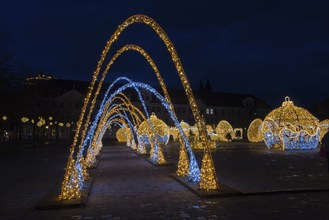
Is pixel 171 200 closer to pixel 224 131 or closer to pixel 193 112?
pixel 193 112

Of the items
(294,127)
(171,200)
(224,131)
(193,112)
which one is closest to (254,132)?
(224,131)

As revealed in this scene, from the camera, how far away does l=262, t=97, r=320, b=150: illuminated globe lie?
32.3 meters

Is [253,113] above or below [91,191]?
above

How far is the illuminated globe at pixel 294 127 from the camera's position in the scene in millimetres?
32344

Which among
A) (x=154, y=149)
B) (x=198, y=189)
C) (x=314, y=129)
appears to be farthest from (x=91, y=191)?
(x=314, y=129)

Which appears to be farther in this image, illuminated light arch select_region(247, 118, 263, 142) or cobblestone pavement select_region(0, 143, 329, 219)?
illuminated light arch select_region(247, 118, 263, 142)

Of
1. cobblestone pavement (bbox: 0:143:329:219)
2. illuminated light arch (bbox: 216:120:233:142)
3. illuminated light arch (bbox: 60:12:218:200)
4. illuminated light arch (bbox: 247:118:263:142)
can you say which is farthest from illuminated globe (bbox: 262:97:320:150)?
illuminated light arch (bbox: 216:120:233:142)

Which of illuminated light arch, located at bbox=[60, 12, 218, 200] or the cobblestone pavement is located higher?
illuminated light arch, located at bbox=[60, 12, 218, 200]

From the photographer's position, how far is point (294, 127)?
106 ft

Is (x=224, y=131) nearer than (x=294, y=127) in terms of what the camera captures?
No

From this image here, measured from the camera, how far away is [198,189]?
37.0ft

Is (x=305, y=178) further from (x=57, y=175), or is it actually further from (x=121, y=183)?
(x=57, y=175)

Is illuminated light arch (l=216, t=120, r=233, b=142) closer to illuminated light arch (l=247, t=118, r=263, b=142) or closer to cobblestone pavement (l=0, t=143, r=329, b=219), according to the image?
illuminated light arch (l=247, t=118, r=263, b=142)

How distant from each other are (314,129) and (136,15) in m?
24.9
